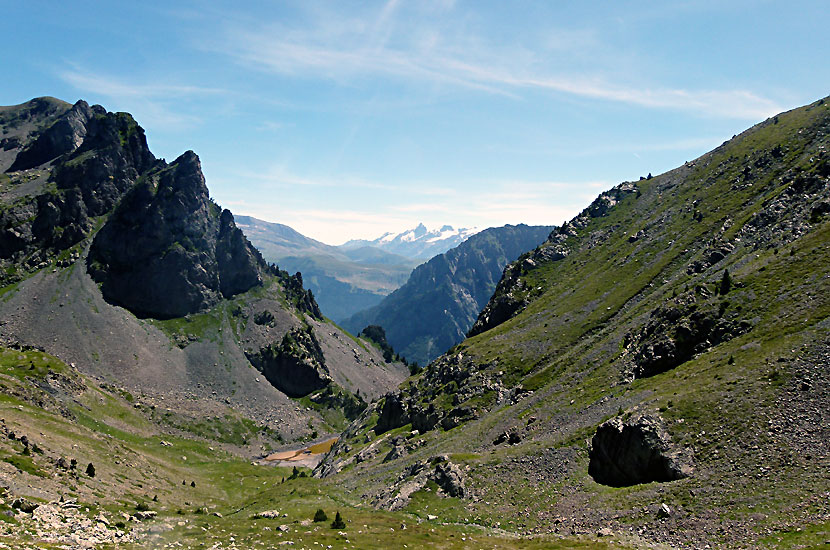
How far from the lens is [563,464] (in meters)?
67.4

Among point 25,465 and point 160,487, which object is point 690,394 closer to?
point 25,465

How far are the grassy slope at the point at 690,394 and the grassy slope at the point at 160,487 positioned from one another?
34.1ft

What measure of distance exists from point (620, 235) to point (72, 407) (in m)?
191

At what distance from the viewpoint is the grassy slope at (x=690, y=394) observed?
45938 mm

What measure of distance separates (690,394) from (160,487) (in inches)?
3772

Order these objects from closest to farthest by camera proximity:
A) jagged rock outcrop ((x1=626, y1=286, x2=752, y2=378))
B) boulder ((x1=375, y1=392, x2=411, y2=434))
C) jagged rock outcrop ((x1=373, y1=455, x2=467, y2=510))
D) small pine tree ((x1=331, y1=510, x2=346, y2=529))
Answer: small pine tree ((x1=331, y1=510, x2=346, y2=529)) → jagged rock outcrop ((x1=373, y1=455, x2=467, y2=510)) → jagged rock outcrop ((x1=626, y1=286, x2=752, y2=378)) → boulder ((x1=375, y1=392, x2=411, y2=434))

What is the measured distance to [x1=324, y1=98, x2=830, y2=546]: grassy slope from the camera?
45.9 metres

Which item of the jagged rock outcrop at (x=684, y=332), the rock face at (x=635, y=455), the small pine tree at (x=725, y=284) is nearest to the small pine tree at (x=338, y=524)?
the rock face at (x=635, y=455)

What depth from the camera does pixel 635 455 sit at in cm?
5906

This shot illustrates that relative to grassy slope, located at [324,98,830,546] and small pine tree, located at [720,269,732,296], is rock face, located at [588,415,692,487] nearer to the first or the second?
grassy slope, located at [324,98,830,546]

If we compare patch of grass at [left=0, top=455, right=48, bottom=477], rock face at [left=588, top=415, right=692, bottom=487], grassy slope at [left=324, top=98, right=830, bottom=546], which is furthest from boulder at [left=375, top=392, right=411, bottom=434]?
patch of grass at [left=0, top=455, right=48, bottom=477]

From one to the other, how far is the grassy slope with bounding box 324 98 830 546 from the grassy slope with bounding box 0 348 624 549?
10.4 meters

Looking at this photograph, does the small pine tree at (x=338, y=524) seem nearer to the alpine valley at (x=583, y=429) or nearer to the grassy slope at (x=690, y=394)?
the alpine valley at (x=583, y=429)

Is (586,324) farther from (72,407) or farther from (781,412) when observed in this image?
(72,407)
